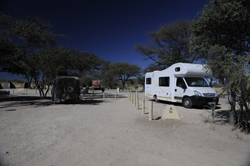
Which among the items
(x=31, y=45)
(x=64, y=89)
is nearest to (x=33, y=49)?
(x=31, y=45)

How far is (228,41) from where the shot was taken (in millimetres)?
5691

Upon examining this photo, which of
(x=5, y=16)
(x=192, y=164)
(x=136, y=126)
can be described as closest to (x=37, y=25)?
(x=5, y=16)

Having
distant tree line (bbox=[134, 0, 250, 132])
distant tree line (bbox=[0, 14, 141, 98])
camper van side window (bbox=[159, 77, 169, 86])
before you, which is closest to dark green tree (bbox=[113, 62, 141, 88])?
distant tree line (bbox=[0, 14, 141, 98])

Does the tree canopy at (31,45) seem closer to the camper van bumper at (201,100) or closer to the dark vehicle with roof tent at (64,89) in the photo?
the dark vehicle with roof tent at (64,89)

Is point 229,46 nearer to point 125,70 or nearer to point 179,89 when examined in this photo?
point 179,89

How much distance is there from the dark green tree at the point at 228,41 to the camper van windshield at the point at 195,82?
440cm

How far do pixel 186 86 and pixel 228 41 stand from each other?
463 cm

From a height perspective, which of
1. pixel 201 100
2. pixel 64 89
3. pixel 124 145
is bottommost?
pixel 124 145

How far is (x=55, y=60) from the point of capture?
13.7 metres

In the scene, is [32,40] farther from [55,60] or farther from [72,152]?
[72,152]

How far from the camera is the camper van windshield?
10.1 metres

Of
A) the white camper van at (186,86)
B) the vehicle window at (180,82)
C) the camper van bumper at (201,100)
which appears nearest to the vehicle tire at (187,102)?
the white camper van at (186,86)

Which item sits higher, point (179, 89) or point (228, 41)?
point (228, 41)

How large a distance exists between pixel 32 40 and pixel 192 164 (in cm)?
1234
